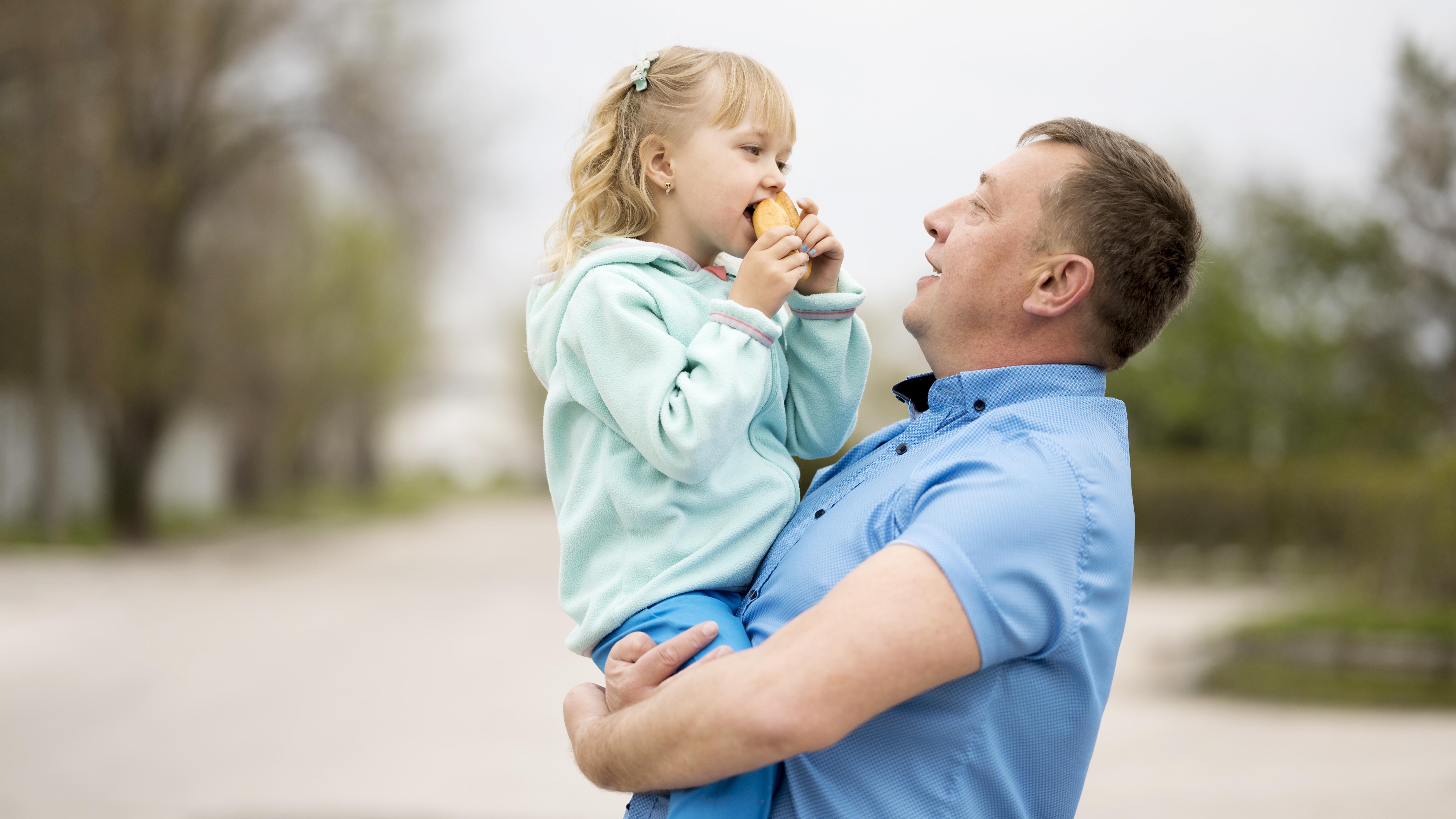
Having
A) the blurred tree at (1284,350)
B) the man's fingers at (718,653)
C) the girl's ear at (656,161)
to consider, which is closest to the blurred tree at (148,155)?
the blurred tree at (1284,350)

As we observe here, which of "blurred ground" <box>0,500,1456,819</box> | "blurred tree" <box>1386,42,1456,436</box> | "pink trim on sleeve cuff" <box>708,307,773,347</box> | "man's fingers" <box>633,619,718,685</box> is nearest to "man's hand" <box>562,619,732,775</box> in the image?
"man's fingers" <box>633,619,718,685</box>

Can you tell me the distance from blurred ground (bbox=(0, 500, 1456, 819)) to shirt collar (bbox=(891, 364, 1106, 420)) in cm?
485

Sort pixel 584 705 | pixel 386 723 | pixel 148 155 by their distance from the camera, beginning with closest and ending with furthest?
pixel 584 705 → pixel 386 723 → pixel 148 155

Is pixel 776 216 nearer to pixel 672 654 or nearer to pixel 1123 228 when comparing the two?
pixel 1123 228

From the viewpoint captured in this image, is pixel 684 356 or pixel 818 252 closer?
pixel 684 356

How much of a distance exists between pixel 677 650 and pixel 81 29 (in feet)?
70.6

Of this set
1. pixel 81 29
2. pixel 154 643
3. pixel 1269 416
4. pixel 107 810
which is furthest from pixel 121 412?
pixel 1269 416

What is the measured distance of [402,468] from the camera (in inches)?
2537

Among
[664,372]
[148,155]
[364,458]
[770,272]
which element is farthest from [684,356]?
[364,458]

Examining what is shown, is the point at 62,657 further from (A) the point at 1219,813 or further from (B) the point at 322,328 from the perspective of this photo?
(B) the point at 322,328

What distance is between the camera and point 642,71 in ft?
8.14

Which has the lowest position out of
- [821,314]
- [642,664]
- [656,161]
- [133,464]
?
[642,664]

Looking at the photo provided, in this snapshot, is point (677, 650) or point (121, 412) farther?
point (121, 412)

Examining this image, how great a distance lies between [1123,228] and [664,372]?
0.83m
